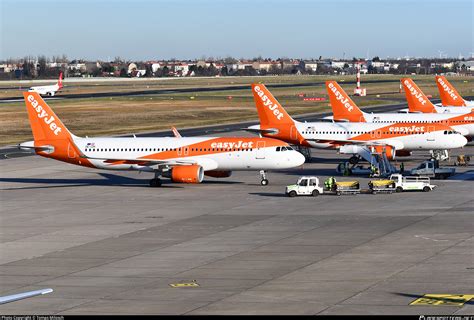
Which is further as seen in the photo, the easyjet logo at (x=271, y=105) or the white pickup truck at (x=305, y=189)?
the easyjet logo at (x=271, y=105)

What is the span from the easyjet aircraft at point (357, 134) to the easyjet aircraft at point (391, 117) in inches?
538

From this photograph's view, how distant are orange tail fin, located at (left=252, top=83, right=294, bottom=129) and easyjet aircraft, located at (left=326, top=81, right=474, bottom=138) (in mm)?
15567

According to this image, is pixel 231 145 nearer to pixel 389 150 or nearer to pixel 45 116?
pixel 45 116

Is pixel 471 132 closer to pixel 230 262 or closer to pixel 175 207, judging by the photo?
pixel 175 207

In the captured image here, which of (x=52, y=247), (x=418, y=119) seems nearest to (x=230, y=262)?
(x=52, y=247)

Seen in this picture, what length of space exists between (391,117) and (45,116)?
46719mm

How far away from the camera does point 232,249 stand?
57.1 meters

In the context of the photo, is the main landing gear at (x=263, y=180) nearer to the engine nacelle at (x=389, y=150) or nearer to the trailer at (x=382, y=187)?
the trailer at (x=382, y=187)

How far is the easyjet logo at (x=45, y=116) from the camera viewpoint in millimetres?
89000

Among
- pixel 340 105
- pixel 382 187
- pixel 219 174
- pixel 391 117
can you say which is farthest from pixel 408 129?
pixel 219 174

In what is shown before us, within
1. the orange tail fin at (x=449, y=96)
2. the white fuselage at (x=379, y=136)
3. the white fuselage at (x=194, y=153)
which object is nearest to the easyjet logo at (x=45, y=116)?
A: the white fuselage at (x=194, y=153)

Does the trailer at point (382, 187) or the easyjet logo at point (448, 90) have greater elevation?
the easyjet logo at point (448, 90)

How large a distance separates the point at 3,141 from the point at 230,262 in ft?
288

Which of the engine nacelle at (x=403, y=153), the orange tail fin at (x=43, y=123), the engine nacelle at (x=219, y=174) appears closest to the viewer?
the engine nacelle at (x=219, y=174)
